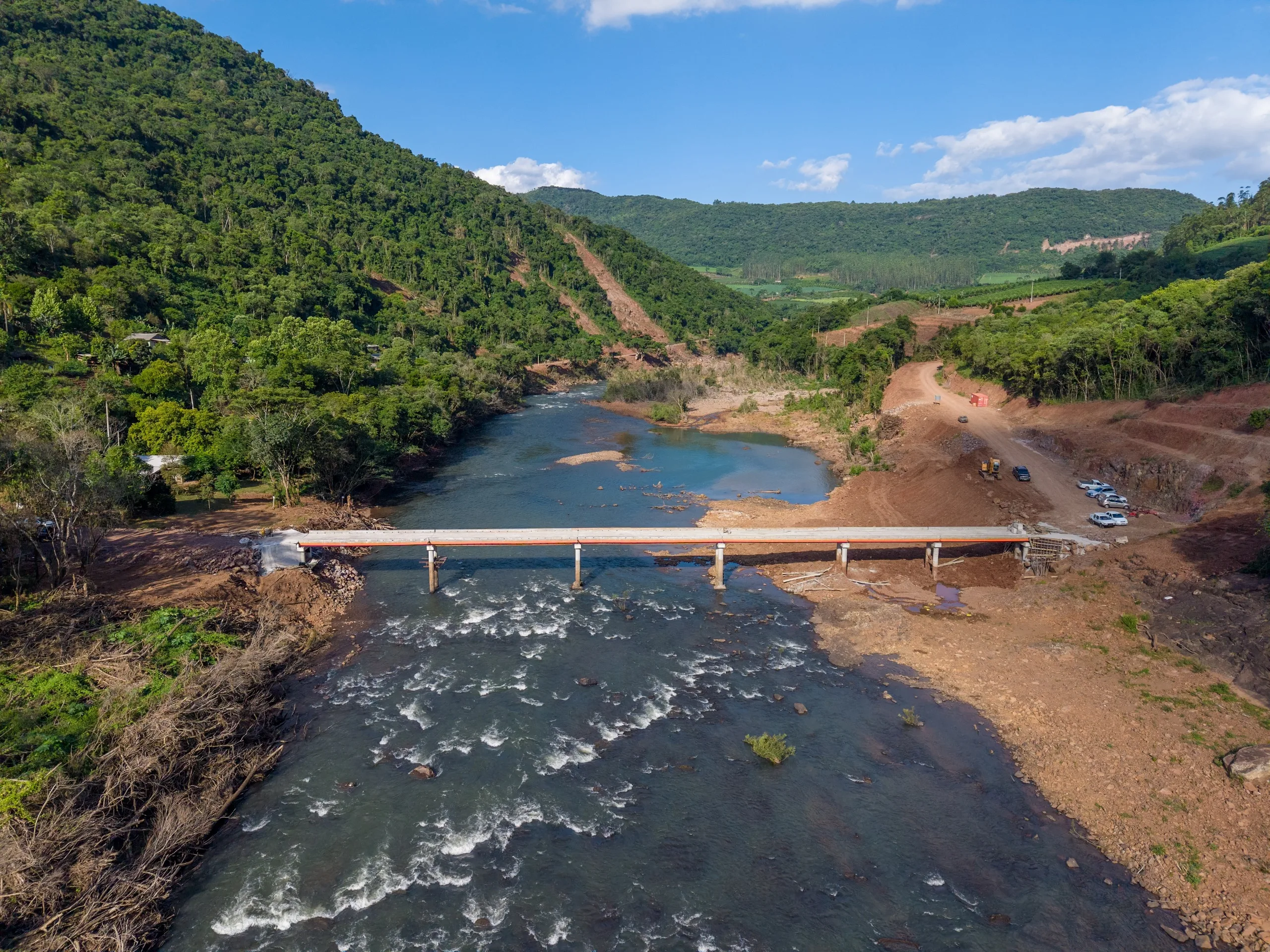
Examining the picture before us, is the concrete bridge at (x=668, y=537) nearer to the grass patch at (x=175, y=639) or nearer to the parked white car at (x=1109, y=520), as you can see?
the parked white car at (x=1109, y=520)

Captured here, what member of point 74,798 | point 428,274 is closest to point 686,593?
point 74,798

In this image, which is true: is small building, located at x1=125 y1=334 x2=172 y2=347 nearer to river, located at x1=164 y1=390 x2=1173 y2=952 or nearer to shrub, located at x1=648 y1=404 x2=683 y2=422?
river, located at x1=164 y1=390 x2=1173 y2=952

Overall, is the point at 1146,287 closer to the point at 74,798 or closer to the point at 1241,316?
the point at 1241,316

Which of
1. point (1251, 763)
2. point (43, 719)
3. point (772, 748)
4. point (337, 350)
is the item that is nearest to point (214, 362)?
→ point (337, 350)

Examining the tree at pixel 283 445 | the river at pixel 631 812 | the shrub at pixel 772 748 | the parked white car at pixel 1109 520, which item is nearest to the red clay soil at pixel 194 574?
the river at pixel 631 812

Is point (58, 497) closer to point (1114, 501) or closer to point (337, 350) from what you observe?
point (337, 350)

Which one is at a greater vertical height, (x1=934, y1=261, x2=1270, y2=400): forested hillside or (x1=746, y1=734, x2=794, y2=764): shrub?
(x1=934, y1=261, x2=1270, y2=400): forested hillside

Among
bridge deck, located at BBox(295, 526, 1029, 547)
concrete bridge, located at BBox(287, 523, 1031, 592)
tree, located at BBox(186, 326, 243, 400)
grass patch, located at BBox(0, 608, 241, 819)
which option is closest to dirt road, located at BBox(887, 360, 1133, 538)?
concrete bridge, located at BBox(287, 523, 1031, 592)
